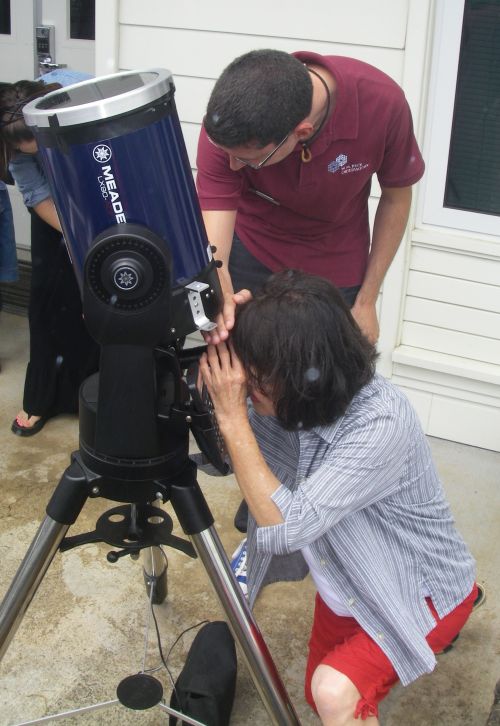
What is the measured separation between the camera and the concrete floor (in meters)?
2.11

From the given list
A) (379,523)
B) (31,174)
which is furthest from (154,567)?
(31,174)

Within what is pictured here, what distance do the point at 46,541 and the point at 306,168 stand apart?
1.14 m

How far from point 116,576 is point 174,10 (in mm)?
2094

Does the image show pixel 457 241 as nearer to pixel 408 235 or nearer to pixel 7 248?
pixel 408 235

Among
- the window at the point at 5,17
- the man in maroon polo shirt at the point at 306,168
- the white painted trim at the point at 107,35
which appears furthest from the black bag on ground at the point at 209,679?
the window at the point at 5,17

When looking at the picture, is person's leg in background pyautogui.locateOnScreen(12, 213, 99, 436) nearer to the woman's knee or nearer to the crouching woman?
the crouching woman

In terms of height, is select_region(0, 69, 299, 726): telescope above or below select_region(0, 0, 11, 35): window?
below

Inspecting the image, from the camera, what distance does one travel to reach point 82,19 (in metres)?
3.99

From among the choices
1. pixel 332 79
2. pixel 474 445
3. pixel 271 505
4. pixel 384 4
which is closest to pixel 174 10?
pixel 384 4

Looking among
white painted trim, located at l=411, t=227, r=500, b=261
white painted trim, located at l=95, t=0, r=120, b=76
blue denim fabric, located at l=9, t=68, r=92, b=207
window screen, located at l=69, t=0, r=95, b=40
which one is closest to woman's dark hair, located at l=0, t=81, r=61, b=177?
blue denim fabric, located at l=9, t=68, r=92, b=207

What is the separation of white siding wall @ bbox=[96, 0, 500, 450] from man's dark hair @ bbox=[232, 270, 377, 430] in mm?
1654

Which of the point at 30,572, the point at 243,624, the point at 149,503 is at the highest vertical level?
the point at 149,503

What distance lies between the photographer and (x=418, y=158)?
234cm

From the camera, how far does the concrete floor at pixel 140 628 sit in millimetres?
2113
